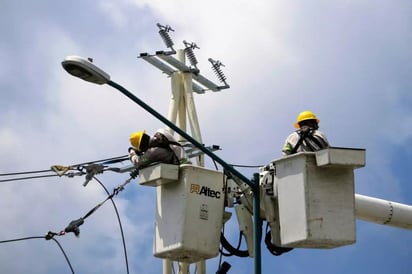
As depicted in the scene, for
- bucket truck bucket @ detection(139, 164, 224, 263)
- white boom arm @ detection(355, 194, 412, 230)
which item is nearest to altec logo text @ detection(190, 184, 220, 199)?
bucket truck bucket @ detection(139, 164, 224, 263)

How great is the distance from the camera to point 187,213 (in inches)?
498

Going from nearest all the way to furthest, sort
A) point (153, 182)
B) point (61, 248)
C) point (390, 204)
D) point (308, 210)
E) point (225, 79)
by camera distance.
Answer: point (308, 210) → point (153, 182) → point (61, 248) → point (390, 204) → point (225, 79)

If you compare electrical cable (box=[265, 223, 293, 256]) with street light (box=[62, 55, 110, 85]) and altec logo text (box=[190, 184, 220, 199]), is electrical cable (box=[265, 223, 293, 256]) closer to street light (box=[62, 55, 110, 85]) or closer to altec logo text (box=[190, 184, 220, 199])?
altec logo text (box=[190, 184, 220, 199])

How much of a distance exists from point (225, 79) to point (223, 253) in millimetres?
9465

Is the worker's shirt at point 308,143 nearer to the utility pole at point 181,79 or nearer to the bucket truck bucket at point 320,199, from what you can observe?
the bucket truck bucket at point 320,199

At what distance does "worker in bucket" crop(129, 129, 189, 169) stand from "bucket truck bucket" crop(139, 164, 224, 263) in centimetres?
38

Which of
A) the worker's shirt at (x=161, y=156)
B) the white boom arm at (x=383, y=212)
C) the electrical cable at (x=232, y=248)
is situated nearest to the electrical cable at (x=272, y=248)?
the electrical cable at (x=232, y=248)

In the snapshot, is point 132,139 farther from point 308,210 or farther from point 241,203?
Answer: point 308,210

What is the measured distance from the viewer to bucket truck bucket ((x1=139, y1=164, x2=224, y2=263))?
1266 cm

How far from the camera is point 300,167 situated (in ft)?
39.4

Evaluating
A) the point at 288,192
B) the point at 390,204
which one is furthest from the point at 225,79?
the point at 288,192

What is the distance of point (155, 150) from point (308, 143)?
2156mm

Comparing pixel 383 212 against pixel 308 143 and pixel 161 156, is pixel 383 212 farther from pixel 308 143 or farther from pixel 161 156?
pixel 161 156

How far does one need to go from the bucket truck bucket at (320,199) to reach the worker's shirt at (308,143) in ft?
1.92
